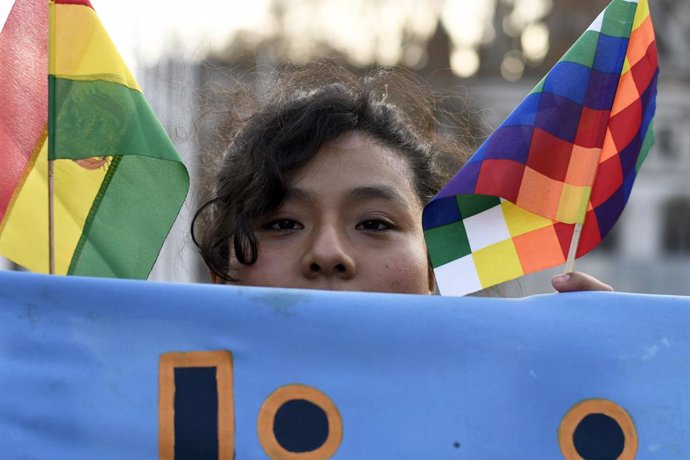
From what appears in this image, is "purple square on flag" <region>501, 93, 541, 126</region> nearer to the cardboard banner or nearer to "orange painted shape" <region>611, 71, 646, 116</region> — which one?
"orange painted shape" <region>611, 71, 646, 116</region>

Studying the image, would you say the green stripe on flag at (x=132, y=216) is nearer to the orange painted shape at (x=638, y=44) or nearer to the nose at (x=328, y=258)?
the nose at (x=328, y=258)

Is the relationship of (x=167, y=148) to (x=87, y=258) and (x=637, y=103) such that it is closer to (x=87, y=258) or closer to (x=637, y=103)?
(x=87, y=258)

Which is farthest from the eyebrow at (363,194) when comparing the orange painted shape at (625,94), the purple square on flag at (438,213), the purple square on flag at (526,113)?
the orange painted shape at (625,94)

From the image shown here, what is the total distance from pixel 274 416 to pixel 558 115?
0.65 m

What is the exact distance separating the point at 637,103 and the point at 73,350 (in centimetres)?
94

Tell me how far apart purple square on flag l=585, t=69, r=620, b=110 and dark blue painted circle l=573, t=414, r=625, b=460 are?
49cm

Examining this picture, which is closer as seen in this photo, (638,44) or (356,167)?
(638,44)

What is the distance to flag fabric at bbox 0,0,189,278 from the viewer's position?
1879 mm

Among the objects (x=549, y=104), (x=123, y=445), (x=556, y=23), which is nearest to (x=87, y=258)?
(x=123, y=445)

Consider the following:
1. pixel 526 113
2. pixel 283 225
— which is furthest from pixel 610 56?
pixel 283 225

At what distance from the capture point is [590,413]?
71.9 inches

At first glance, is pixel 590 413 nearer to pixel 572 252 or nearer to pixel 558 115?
pixel 572 252

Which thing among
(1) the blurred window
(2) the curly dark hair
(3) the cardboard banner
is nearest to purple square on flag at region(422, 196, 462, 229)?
(3) the cardboard banner

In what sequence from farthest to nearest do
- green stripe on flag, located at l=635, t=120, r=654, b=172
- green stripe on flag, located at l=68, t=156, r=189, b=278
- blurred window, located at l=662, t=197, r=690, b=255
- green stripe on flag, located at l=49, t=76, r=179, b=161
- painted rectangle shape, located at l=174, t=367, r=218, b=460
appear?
blurred window, located at l=662, t=197, r=690, b=255 → green stripe on flag, located at l=635, t=120, r=654, b=172 → green stripe on flag, located at l=68, t=156, r=189, b=278 → green stripe on flag, located at l=49, t=76, r=179, b=161 → painted rectangle shape, located at l=174, t=367, r=218, b=460
